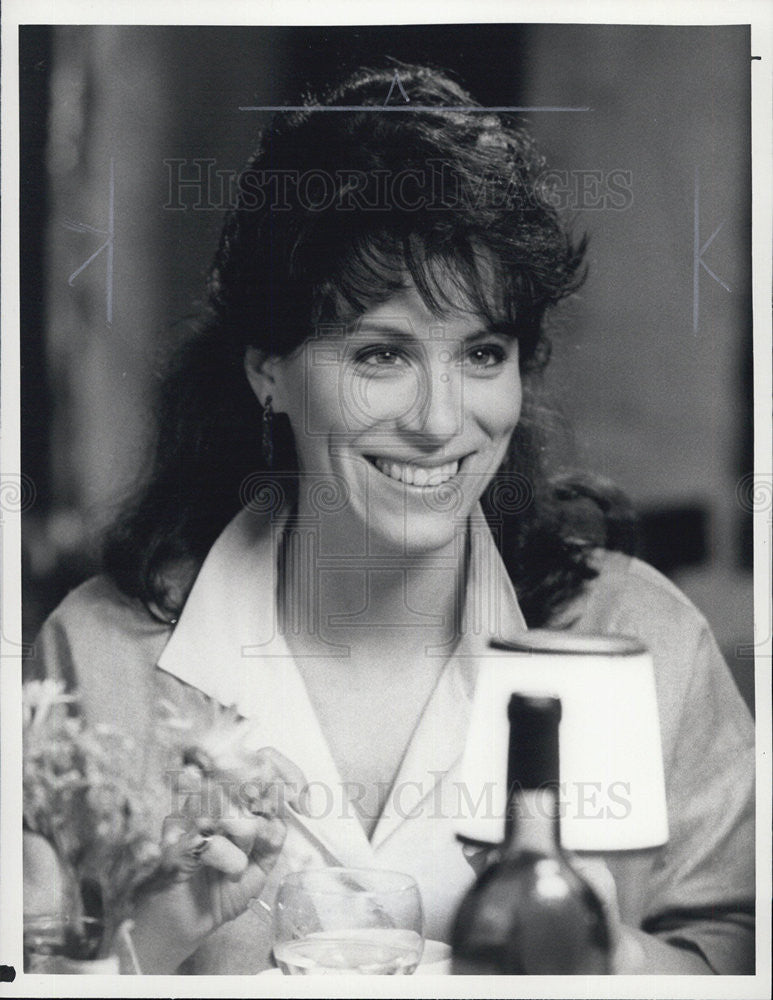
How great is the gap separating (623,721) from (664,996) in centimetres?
36

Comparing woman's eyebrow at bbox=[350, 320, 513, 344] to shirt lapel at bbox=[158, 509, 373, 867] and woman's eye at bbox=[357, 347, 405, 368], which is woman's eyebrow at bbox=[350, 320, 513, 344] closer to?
woman's eye at bbox=[357, 347, 405, 368]

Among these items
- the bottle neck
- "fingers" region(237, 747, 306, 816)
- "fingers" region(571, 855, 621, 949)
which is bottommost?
"fingers" region(571, 855, 621, 949)

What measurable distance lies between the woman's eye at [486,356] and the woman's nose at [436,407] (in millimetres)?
28

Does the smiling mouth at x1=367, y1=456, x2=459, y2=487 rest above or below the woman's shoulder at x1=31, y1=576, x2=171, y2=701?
above

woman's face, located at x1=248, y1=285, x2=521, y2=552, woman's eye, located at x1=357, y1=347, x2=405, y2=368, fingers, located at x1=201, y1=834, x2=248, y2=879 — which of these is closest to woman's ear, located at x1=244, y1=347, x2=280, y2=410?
woman's face, located at x1=248, y1=285, x2=521, y2=552

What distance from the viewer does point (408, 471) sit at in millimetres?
1417

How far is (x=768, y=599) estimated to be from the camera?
144 cm

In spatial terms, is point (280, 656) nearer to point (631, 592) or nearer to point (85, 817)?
point (85, 817)

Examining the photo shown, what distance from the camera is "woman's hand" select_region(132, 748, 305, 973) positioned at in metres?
1.41

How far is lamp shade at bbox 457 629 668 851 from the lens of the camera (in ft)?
4.59

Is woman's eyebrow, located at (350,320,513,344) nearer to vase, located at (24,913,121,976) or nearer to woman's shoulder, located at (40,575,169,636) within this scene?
woman's shoulder, located at (40,575,169,636)

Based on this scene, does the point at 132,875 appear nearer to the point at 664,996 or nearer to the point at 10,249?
the point at 664,996

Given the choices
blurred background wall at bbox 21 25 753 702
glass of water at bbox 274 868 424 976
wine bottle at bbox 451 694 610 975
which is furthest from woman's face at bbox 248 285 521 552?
glass of water at bbox 274 868 424 976
